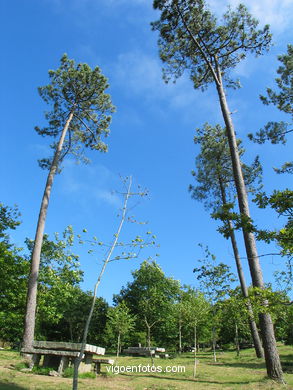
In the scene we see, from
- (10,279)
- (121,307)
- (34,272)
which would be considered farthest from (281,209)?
(121,307)

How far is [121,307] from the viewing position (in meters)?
32.9

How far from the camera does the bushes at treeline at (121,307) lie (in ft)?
43.8

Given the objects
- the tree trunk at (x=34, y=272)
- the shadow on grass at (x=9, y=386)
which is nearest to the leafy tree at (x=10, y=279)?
the tree trunk at (x=34, y=272)

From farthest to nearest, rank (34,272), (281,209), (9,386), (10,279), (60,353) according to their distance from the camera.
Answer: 1. (10,279)
2. (34,272)
3. (60,353)
4. (9,386)
5. (281,209)

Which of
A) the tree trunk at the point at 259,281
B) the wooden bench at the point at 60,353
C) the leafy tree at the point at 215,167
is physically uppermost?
the leafy tree at the point at 215,167

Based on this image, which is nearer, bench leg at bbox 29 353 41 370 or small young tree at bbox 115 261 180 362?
bench leg at bbox 29 353 41 370

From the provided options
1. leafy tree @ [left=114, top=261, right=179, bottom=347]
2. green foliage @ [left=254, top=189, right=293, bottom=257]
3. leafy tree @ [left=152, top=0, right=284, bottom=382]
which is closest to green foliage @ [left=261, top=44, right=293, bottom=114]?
leafy tree @ [left=152, top=0, right=284, bottom=382]

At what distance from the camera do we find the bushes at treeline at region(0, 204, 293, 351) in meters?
13.3

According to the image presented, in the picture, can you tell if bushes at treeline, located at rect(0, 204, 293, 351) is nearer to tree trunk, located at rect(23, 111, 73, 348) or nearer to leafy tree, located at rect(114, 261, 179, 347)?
leafy tree, located at rect(114, 261, 179, 347)

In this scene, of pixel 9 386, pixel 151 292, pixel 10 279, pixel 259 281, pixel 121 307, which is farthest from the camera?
pixel 151 292

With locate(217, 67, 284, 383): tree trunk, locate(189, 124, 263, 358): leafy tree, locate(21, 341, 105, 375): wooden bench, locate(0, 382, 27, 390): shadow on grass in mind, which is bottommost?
locate(0, 382, 27, 390): shadow on grass

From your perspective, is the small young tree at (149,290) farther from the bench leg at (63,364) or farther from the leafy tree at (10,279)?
the bench leg at (63,364)

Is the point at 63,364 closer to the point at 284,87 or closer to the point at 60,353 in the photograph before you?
the point at 60,353

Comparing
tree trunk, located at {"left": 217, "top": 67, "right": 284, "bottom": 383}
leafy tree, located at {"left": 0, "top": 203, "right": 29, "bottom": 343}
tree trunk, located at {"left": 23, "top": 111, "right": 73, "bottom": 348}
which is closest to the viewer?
tree trunk, located at {"left": 217, "top": 67, "right": 284, "bottom": 383}
